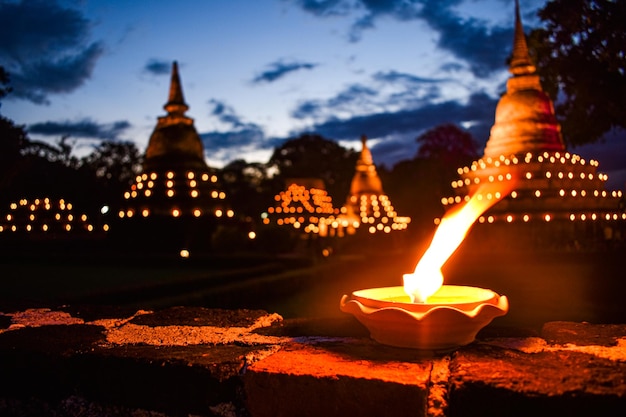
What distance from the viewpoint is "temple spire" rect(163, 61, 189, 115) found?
22828mm

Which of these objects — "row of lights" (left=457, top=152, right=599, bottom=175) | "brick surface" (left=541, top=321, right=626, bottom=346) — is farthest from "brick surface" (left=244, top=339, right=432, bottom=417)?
"row of lights" (left=457, top=152, right=599, bottom=175)

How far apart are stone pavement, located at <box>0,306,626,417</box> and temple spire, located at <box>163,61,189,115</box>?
21.5m

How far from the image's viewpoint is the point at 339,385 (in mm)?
1477

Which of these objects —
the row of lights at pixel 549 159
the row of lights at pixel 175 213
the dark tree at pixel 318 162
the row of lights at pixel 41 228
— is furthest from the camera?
the dark tree at pixel 318 162

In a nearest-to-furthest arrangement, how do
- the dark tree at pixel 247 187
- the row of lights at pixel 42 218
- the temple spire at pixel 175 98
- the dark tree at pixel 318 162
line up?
the temple spire at pixel 175 98
the row of lights at pixel 42 218
the dark tree at pixel 247 187
the dark tree at pixel 318 162

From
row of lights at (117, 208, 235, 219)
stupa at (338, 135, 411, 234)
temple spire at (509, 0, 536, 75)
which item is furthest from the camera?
stupa at (338, 135, 411, 234)

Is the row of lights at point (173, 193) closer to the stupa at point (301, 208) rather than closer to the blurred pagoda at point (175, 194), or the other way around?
the blurred pagoda at point (175, 194)

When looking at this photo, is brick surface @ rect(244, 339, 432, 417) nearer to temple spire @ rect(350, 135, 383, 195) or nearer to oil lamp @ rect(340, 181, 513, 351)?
oil lamp @ rect(340, 181, 513, 351)

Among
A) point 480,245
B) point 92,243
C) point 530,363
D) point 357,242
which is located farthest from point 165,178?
point 530,363

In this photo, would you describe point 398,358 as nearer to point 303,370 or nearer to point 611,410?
point 303,370

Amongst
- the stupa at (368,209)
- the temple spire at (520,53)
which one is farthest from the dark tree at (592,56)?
the stupa at (368,209)

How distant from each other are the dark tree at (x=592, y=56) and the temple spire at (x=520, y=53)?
1.05 m

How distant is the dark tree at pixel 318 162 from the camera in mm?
42000

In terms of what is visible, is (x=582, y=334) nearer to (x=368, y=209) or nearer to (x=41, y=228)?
(x=41, y=228)
